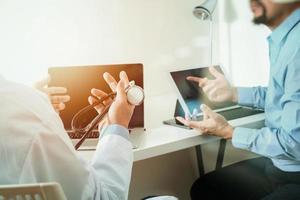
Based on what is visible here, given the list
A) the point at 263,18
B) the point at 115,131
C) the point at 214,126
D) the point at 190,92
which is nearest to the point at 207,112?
the point at 214,126

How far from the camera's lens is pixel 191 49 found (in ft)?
6.36

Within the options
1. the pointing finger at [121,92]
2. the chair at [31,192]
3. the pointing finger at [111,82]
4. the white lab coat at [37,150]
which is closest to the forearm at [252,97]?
the pointing finger at [111,82]

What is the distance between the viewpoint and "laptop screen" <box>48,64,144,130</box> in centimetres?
129

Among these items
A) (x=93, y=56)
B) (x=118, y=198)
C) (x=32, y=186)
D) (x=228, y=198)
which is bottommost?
(x=228, y=198)

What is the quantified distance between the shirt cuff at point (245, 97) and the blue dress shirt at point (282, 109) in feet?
0.70

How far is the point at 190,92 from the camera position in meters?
1.38

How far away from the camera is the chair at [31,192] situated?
1.69 ft

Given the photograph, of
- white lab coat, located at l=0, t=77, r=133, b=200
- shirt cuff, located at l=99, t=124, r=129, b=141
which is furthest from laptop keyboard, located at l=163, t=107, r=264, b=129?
white lab coat, located at l=0, t=77, r=133, b=200

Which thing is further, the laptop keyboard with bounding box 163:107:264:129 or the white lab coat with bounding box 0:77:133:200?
the laptop keyboard with bounding box 163:107:264:129

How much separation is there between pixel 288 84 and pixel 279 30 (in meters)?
0.23

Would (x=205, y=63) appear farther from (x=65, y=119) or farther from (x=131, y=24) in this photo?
(x=65, y=119)

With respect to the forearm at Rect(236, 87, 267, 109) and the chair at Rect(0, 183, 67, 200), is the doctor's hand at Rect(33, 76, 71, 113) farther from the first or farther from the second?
the forearm at Rect(236, 87, 267, 109)

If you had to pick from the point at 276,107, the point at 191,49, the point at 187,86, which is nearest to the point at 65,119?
the point at 187,86

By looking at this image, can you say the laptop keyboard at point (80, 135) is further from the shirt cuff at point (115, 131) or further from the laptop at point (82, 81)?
the shirt cuff at point (115, 131)
